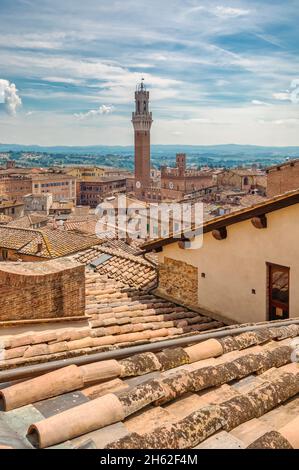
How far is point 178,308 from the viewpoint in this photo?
29.4ft

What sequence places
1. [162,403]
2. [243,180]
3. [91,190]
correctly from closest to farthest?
[162,403]
[243,180]
[91,190]

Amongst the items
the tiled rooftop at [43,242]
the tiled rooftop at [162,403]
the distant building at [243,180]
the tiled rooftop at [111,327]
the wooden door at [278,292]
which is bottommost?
the tiled rooftop at [43,242]

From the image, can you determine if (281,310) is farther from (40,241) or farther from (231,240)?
(40,241)

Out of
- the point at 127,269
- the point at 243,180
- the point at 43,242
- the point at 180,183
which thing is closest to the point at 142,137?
the point at 180,183

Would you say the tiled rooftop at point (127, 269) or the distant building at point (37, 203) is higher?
the tiled rooftop at point (127, 269)

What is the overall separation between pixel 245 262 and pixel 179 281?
180cm

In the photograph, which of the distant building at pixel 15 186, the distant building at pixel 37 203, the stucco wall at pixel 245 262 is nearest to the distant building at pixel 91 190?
the distant building at pixel 15 186

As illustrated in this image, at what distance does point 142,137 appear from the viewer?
12000cm

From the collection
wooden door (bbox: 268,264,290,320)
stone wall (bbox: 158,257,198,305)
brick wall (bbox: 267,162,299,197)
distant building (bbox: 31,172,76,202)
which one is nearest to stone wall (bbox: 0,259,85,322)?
stone wall (bbox: 158,257,198,305)

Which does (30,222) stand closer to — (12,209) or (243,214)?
(12,209)

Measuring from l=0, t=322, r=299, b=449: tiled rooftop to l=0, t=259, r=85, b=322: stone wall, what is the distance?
3.78 meters

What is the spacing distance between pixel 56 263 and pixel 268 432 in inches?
239

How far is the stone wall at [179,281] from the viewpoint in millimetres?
9109

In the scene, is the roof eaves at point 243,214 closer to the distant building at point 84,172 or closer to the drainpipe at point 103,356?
the drainpipe at point 103,356
